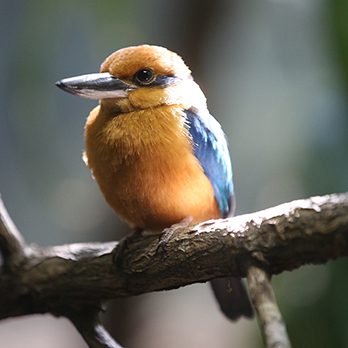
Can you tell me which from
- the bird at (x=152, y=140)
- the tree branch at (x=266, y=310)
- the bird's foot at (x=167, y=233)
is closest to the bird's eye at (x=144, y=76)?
the bird at (x=152, y=140)

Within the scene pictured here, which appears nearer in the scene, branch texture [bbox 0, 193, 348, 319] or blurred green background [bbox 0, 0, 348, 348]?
branch texture [bbox 0, 193, 348, 319]

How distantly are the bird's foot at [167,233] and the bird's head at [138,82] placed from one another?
22 centimetres

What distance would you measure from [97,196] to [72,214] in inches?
4.0

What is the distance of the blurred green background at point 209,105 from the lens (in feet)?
5.73

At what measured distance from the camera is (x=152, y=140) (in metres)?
1.25

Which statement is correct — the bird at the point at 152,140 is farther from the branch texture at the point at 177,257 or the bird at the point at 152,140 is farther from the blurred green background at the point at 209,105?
the blurred green background at the point at 209,105

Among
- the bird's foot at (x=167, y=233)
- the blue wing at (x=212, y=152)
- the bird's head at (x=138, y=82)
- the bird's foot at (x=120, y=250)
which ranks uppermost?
the bird's head at (x=138, y=82)

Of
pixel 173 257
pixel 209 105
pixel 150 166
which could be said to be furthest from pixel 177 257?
pixel 209 105

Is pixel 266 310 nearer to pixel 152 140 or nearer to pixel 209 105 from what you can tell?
pixel 152 140

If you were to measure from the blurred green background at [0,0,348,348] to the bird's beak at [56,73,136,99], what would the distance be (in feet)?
1.54

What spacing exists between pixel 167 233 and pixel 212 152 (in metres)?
0.19

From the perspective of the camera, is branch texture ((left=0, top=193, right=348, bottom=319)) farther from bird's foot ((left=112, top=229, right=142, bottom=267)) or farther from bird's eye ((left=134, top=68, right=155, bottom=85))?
bird's eye ((left=134, top=68, right=155, bottom=85))

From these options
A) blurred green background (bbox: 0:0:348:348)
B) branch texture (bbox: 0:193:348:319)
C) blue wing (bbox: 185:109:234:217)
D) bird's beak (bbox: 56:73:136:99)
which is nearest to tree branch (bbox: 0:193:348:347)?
branch texture (bbox: 0:193:348:319)

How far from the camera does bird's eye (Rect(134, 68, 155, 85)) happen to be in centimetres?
126
